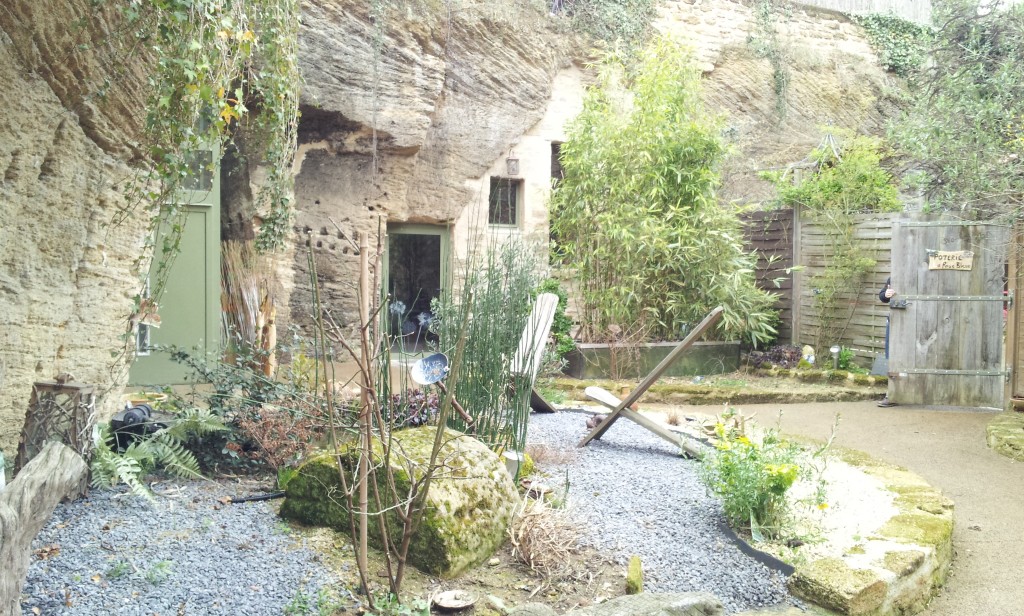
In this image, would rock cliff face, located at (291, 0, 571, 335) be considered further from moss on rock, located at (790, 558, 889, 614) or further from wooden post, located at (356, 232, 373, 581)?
moss on rock, located at (790, 558, 889, 614)

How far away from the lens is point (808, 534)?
123 inches

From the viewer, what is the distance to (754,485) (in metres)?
3.14

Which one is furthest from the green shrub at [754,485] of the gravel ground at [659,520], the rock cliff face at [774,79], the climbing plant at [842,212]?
the rock cliff face at [774,79]

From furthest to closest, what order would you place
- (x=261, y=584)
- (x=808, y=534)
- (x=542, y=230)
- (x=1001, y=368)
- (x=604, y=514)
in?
(x=542, y=230) → (x=1001, y=368) → (x=604, y=514) → (x=808, y=534) → (x=261, y=584)

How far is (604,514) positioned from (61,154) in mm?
2746

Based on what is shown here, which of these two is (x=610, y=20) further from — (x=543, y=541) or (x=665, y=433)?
(x=543, y=541)

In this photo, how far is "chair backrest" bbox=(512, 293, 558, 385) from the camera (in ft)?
12.8

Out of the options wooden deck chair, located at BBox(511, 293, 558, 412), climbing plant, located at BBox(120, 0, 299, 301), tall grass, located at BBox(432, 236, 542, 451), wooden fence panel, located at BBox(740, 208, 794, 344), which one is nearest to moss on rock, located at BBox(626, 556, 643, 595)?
tall grass, located at BBox(432, 236, 542, 451)

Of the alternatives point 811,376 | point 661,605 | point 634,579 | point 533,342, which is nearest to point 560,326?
point 811,376

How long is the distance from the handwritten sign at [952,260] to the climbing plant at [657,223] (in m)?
2.08

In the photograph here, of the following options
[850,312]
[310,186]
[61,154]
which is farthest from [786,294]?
[61,154]

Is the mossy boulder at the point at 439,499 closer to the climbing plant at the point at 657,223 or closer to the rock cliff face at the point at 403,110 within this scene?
the rock cliff face at the point at 403,110

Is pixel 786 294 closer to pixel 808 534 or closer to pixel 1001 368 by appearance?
pixel 1001 368

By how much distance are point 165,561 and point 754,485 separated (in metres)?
2.16
